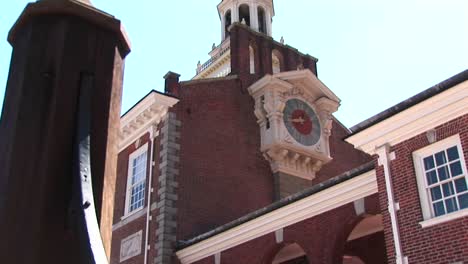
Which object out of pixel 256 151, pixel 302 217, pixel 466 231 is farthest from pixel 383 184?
pixel 256 151

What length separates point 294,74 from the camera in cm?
2388

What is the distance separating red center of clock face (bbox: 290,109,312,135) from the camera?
77.2 ft

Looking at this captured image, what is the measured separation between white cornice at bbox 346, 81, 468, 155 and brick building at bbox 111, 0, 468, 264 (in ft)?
0.07

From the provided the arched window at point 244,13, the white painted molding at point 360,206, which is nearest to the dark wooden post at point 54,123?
the white painted molding at point 360,206

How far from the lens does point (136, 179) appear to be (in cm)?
2252

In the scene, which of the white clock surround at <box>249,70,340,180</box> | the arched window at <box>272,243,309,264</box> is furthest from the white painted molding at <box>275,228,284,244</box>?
the white clock surround at <box>249,70,340,180</box>

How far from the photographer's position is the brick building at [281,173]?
10875mm

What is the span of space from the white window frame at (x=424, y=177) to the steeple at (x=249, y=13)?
21.2 m

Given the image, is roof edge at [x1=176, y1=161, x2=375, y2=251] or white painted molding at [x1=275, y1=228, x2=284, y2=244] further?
white painted molding at [x1=275, y1=228, x2=284, y2=244]

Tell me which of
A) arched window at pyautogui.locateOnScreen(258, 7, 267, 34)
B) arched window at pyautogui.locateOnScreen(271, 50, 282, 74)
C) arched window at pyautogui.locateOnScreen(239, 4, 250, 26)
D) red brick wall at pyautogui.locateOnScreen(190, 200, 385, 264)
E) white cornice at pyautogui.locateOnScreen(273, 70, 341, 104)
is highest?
arched window at pyautogui.locateOnScreen(239, 4, 250, 26)

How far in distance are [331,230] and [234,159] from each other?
8.72m

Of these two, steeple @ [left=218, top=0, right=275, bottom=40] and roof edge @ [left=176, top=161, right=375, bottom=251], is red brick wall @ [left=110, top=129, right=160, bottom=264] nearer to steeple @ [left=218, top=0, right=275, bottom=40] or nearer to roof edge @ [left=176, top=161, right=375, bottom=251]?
roof edge @ [left=176, top=161, right=375, bottom=251]

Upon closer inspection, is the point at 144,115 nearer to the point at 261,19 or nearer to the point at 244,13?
the point at 261,19

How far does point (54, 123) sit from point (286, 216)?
13.0 meters
